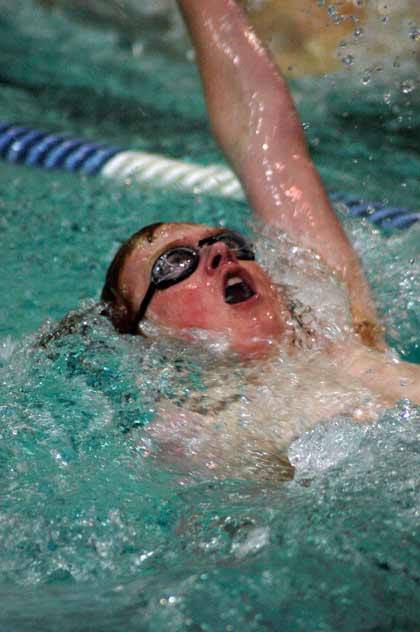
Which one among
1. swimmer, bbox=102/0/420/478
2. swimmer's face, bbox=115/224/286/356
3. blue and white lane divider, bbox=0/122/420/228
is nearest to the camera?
swimmer, bbox=102/0/420/478

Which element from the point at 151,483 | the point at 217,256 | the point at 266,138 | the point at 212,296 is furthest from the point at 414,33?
the point at 151,483

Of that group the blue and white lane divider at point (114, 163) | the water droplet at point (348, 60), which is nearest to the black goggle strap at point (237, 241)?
the blue and white lane divider at point (114, 163)

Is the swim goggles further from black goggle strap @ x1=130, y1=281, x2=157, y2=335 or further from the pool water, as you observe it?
the pool water

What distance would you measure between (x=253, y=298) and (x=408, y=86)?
2810 millimetres

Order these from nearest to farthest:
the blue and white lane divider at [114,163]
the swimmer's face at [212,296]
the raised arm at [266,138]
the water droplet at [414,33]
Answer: the swimmer's face at [212,296] < the raised arm at [266,138] < the blue and white lane divider at [114,163] < the water droplet at [414,33]

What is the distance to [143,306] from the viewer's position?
7.43 ft

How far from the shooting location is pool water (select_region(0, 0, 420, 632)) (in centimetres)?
136

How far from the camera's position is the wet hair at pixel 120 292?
2318mm

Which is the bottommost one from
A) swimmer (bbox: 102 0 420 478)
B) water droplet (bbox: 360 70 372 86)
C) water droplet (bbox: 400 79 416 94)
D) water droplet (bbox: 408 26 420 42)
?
swimmer (bbox: 102 0 420 478)

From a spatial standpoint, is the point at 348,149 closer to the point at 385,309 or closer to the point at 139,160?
the point at 139,160

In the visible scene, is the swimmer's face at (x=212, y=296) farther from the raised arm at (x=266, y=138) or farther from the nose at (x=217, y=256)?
the raised arm at (x=266, y=138)

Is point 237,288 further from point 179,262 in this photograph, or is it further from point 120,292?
point 120,292

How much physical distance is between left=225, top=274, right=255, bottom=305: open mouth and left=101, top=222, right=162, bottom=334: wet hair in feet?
0.86

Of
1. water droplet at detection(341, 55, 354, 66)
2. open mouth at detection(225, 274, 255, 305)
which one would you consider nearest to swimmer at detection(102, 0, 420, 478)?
open mouth at detection(225, 274, 255, 305)
